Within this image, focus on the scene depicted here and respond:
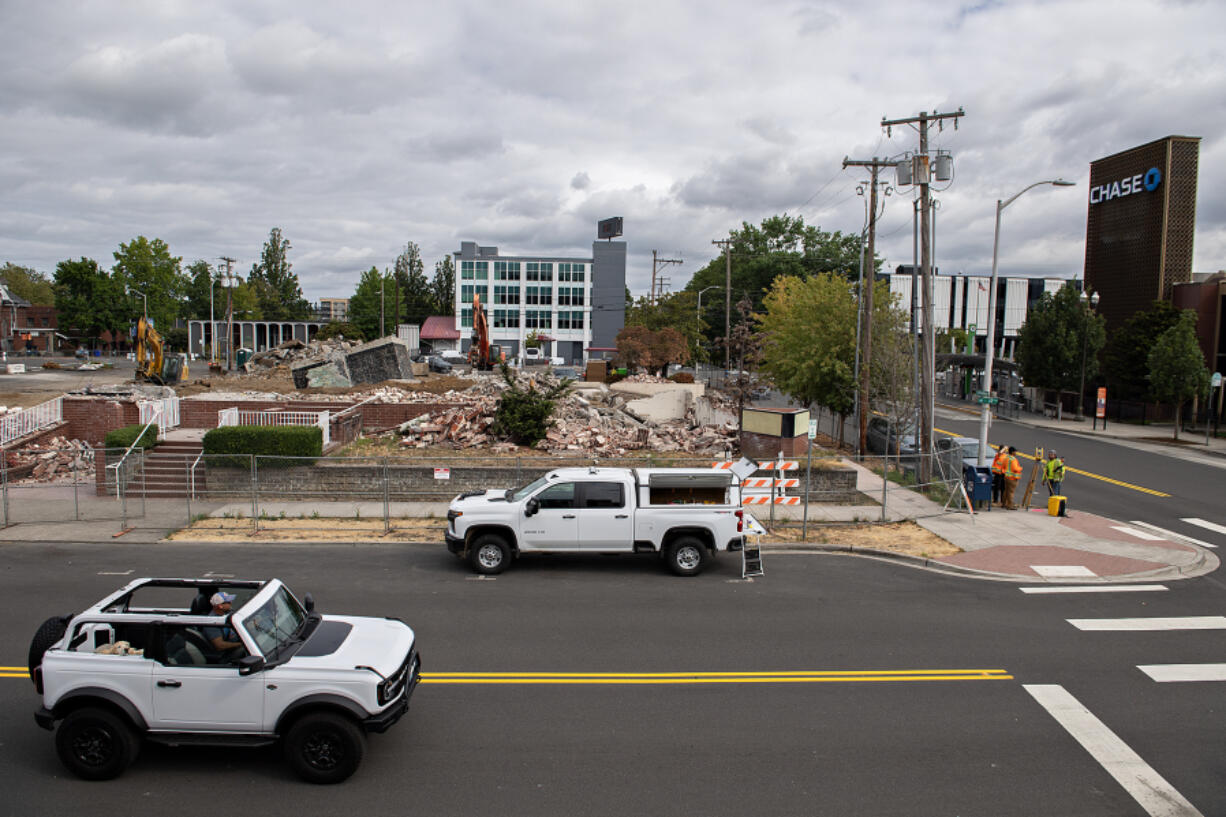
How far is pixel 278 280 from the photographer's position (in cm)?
12275

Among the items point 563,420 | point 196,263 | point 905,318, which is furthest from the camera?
point 196,263

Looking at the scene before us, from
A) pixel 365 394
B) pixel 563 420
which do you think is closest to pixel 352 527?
pixel 563 420

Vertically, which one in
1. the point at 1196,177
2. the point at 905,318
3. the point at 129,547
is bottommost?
the point at 129,547

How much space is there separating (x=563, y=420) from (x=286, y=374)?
2467 cm

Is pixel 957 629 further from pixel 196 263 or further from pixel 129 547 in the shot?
pixel 196 263

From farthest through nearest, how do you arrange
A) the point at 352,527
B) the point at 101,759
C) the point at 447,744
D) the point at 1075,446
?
the point at 1075,446 → the point at 352,527 → the point at 447,744 → the point at 101,759

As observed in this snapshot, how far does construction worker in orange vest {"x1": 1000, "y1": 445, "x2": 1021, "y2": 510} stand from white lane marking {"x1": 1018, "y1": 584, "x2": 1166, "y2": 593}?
5.82 meters

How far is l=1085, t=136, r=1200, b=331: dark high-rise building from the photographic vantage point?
146ft

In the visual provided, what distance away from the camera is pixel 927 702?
8602mm

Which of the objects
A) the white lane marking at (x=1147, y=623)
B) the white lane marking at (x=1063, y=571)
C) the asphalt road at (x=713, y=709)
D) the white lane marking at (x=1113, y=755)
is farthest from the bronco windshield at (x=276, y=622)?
the white lane marking at (x=1063, y=571)

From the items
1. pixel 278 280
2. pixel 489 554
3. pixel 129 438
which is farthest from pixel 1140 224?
pixel 278 280

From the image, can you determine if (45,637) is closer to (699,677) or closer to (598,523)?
(699,677)

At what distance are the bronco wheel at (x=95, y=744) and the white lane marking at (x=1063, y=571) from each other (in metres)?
14.2

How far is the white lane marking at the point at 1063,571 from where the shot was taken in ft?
46.2
